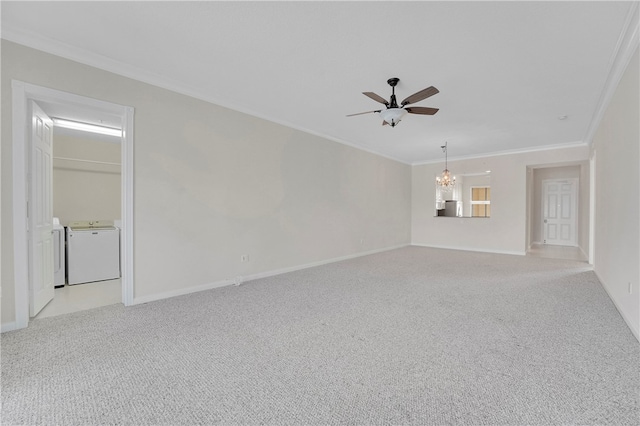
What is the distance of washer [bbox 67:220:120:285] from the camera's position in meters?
4.09

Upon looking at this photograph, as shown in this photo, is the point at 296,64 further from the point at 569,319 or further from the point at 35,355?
the point at 569,319

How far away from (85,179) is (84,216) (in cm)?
67

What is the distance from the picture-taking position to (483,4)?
2129 mm

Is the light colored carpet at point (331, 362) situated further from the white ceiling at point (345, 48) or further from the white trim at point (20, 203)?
the white ceiling at point (345, 48)

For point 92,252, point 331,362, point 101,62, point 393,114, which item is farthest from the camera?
point 92,252

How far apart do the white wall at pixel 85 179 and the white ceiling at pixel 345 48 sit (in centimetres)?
278

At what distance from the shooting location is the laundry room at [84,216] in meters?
3.82

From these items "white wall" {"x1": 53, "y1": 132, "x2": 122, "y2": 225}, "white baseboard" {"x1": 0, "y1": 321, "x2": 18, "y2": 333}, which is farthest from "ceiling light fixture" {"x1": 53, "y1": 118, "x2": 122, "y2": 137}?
"white baseboard" {"x1": 0, "y1": 321, "x2": 18, "y2": 333}

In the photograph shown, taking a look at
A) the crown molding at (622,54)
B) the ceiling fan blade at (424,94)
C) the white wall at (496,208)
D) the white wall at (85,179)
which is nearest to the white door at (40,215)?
the white wall at (85,179)

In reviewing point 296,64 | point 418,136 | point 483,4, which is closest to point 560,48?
point 483,4

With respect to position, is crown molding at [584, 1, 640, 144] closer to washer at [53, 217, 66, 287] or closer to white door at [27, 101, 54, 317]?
white door at [27, 101, 54, 317]

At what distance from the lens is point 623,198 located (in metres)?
2.87

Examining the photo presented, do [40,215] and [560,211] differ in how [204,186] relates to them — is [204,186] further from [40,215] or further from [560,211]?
[560,211]

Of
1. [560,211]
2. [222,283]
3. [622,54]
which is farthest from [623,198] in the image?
[560,211]
